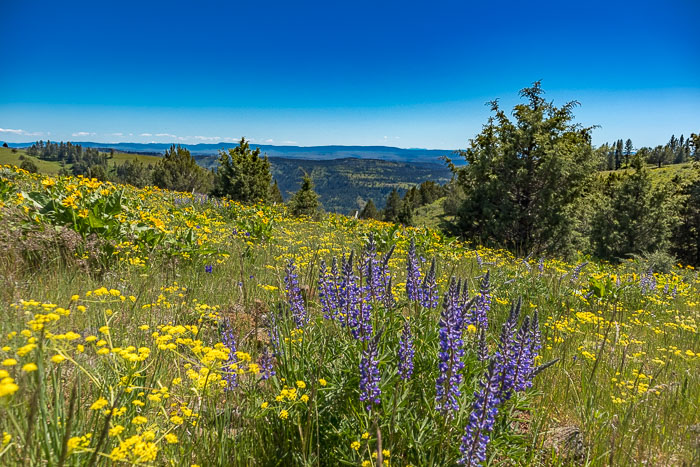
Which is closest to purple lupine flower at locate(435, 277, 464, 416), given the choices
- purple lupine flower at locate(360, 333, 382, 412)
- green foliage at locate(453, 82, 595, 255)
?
purple lupine flower at locate(360, 333, 382, 412)

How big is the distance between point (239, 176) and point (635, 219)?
28577mm

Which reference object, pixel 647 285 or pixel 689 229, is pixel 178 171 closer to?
pixel 689 229

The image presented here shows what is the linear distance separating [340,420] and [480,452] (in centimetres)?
90

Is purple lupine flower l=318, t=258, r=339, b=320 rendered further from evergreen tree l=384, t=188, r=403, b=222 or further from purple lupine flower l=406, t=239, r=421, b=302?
evergreen tree l=384, t=188, r=403, b=222

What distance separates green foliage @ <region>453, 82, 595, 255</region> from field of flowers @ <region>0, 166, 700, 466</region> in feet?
39.5

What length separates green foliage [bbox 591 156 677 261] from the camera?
62.4 ft

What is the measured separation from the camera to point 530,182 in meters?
16.7

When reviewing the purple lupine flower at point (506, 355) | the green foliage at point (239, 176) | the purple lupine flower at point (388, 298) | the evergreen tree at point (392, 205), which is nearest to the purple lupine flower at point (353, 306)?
the purple lupine flower at point (388, 298)

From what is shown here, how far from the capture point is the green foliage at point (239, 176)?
103 feet

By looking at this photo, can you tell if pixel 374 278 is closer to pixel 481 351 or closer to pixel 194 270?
pixel 481 351

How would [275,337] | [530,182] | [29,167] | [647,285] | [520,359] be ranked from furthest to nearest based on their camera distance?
[29,167]
[530,182]
[647,285]
[275,337]
[520,359]

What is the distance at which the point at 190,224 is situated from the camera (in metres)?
6.62

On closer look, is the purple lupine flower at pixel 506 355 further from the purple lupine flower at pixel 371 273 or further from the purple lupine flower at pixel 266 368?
the purple lupine flower at pixel 266 368

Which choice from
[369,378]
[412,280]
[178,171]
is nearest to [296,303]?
[412,280]
